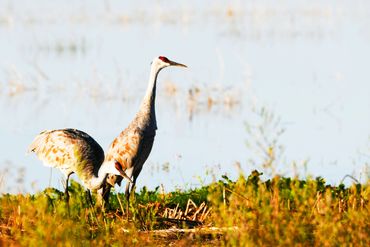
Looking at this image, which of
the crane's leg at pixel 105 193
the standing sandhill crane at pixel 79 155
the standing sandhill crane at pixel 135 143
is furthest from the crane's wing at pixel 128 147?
the crane's leg at pixel 105 193

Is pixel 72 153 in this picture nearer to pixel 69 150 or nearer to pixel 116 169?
pixel 69 150

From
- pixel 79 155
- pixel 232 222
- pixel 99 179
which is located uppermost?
pixel 79 155

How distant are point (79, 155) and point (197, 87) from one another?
7.91 m

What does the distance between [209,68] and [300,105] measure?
380 centimetres

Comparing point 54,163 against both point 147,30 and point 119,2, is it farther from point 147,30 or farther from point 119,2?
point 119,2

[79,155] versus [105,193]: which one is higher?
[79,155]

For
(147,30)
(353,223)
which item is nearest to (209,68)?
(147,30)

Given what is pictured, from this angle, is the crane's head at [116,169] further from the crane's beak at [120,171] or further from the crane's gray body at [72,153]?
the crane's gray body at [72,153]

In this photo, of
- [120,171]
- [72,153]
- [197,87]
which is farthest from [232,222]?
[197,87]

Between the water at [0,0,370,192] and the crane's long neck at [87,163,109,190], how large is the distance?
529mm

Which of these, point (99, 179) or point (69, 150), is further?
point (69, 150)

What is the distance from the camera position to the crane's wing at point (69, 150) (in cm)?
1008

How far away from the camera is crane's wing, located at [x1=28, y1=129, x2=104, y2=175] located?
1008cm

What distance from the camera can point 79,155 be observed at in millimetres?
9930
